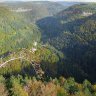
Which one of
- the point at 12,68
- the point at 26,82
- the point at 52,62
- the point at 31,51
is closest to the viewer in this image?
the point at 31,51

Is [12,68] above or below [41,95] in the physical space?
below

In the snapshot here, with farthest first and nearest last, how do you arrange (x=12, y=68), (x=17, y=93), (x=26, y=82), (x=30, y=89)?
1. (x=12, y=68)
2. (x=26, y=82)
3. (x=30, y=89)
4. (x=17, y=93)

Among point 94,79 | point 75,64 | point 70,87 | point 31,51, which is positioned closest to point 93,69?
point 75,64

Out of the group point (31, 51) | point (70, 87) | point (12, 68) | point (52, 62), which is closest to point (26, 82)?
point (70, 87)

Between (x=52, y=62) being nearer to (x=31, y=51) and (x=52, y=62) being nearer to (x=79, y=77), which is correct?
(x=79, y=77)

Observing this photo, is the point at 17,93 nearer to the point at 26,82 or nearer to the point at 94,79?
the point at 26,82

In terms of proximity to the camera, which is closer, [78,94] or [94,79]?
[78,94]

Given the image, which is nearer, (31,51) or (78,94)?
(31,51)

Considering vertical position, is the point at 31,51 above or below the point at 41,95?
above

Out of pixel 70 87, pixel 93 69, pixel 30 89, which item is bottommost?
pixel 93 69
